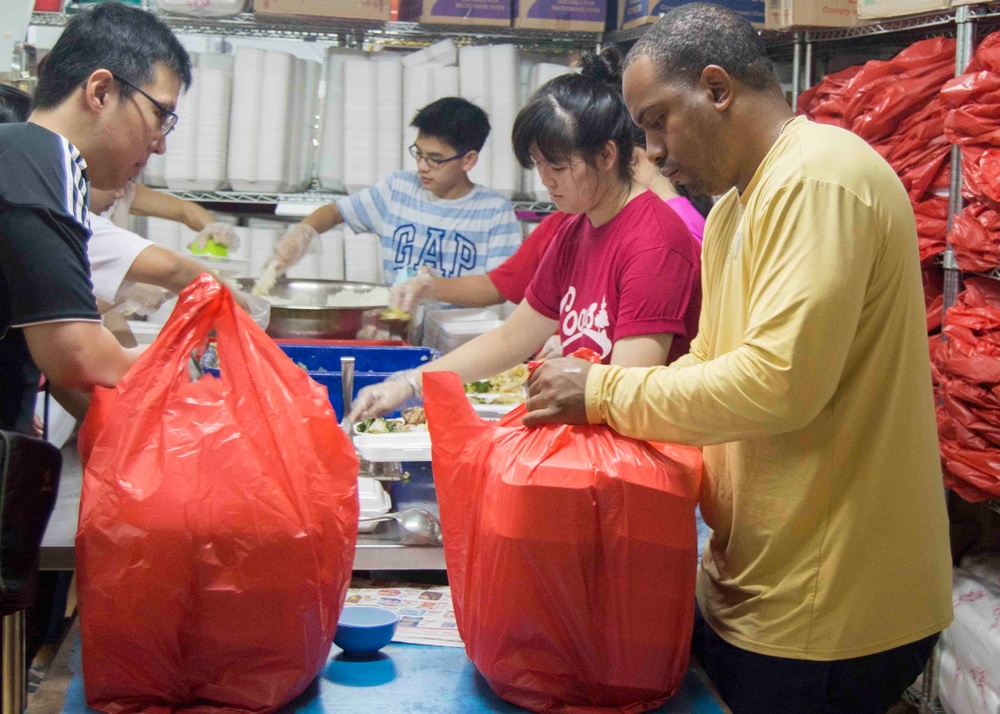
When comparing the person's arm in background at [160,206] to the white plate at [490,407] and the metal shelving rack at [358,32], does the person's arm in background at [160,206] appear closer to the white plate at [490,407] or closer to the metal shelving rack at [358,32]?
the metal shelving rack at [358,32]

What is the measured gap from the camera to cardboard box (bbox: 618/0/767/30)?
3.61m

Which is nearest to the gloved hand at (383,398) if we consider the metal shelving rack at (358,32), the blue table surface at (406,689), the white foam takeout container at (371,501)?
the white foam takeout container at (371,501)

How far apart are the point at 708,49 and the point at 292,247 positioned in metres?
2.32

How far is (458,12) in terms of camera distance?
13.1 ft

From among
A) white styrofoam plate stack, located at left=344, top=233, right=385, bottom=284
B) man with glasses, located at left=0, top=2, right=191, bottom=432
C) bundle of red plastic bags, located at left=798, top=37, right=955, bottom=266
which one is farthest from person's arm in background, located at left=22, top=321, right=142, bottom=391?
white styrofoam plate stack, located at left=344, top=233, right=385, bottom=284

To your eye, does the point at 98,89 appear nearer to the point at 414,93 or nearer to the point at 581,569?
the point at 581,569

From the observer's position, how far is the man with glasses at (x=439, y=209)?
11.7 feet

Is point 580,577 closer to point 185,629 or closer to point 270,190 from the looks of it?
point 185,629

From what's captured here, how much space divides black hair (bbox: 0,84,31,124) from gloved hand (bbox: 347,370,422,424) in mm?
871

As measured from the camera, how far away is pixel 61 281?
50.3 inches

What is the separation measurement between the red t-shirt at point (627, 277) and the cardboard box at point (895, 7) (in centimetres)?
147

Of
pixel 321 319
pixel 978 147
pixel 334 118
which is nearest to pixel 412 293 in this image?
pixel 321 319

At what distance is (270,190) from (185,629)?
10.0 ft

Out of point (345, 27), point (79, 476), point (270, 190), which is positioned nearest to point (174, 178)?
point (270, 190)
